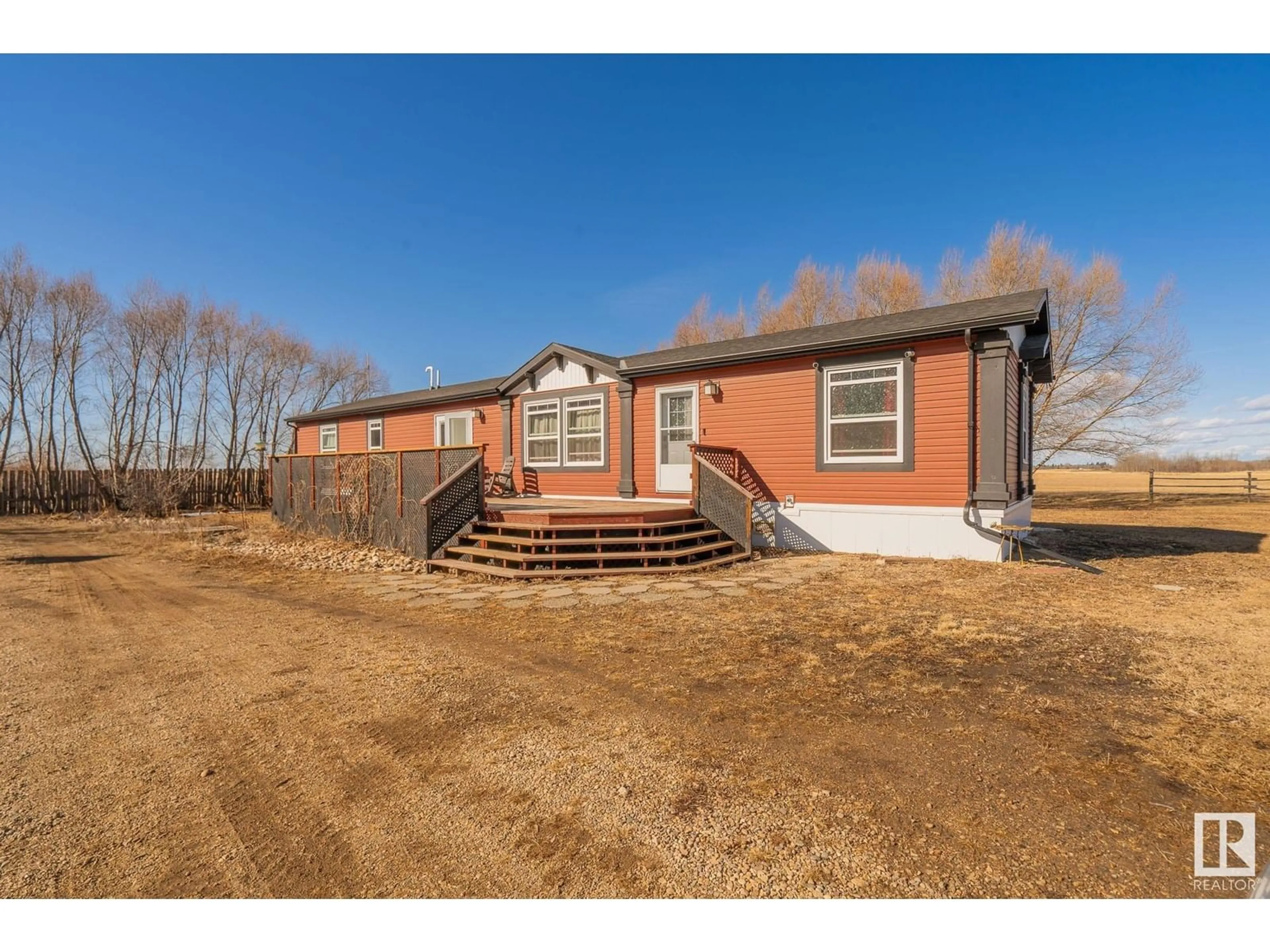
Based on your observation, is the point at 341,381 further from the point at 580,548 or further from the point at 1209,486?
the point at 1209,486

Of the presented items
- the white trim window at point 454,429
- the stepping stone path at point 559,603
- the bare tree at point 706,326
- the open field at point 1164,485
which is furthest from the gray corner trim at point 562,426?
the open field at point 1164,485

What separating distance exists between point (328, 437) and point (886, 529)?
56.1 ft

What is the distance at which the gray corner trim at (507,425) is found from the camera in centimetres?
1336

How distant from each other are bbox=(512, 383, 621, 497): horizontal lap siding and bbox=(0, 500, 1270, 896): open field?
19.4ft

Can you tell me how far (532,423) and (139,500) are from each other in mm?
11955

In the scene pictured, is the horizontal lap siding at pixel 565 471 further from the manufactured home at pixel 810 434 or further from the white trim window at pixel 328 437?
the white trim window at pixel 328 437

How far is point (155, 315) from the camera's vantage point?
70.3 feet

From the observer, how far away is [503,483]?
42.4 ft

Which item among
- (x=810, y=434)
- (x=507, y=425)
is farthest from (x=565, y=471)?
(x=810, y=434)

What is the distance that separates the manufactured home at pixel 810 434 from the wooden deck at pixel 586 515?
5cm

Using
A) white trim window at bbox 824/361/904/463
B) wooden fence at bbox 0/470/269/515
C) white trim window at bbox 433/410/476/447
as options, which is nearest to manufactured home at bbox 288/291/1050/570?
white trim window at bbox 824/361/904/463

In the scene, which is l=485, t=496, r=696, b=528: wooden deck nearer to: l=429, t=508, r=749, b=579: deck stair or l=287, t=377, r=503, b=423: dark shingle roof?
l=429, t=508, r=749, b=579: deck stair

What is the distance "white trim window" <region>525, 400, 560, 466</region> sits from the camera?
41.1ft

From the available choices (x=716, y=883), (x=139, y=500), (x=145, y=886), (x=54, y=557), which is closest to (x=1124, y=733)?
(x=716, y=883)
